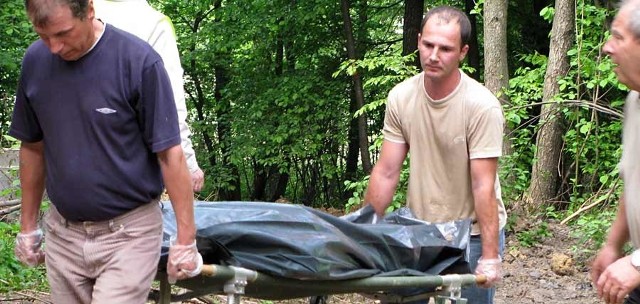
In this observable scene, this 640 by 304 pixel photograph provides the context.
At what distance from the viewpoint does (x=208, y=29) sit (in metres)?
18.2

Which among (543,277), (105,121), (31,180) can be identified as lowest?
(543,277)

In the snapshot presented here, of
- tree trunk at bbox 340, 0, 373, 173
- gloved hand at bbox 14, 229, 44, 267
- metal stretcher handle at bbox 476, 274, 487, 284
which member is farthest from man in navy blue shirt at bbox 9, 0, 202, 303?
tree trunk at bbox 340, 0, 373, 173

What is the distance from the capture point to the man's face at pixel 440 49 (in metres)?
4.28

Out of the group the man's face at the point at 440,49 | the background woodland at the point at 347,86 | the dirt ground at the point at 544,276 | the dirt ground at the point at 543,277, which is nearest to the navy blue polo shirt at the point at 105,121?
the man's face at the point at 440,49

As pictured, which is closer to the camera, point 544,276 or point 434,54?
point 434,54

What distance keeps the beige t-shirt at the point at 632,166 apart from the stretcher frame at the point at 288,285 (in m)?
0.85

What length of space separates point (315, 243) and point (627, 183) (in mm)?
1144

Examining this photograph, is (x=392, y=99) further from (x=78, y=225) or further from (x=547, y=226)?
(x=547, y=226)

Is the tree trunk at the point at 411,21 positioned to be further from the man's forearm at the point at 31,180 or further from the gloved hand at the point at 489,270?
the man's forearm at the point at 31,180

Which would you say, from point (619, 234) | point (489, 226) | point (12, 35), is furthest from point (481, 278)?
point (12, 35)

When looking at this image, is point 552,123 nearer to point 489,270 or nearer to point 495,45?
point 495,45

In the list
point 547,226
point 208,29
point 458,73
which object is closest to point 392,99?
point 458,73

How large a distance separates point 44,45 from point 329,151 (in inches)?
638

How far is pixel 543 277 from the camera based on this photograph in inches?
322
